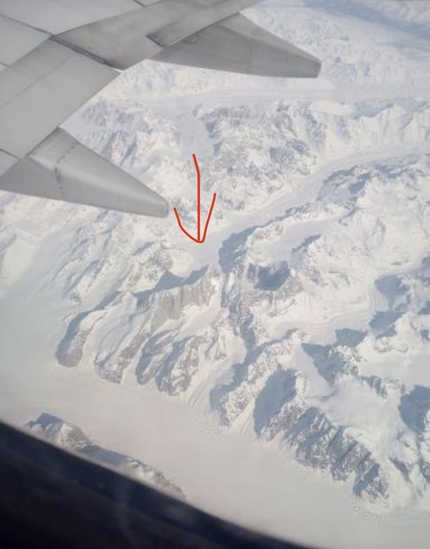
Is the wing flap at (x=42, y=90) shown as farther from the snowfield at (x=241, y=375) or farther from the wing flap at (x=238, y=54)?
the snowfield at (x=241, y=375)

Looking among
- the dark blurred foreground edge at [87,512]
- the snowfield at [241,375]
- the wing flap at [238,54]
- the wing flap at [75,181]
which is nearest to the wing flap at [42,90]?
the wing flap at [75,181]

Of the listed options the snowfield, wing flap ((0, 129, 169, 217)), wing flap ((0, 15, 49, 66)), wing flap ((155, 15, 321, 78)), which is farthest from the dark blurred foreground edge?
the snowfield

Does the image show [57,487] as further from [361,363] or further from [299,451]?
[361,363]

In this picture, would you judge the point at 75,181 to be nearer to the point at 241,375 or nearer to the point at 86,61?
the point at 86,61

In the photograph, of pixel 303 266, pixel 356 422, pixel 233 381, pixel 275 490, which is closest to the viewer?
pixel 275 490

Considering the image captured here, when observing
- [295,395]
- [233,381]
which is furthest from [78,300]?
[295,395]

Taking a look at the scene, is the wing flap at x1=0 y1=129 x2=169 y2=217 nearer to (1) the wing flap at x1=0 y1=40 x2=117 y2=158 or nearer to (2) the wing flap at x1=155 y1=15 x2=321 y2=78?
(1) the wing flap at x1=0 y1=40 x2=117 y2=158
